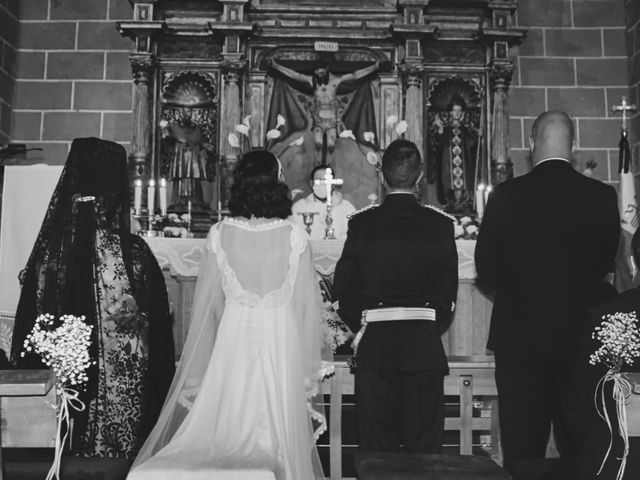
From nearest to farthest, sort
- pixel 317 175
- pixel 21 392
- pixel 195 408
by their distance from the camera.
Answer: pixel 21 392
pixel 195 408
pixel 317 175

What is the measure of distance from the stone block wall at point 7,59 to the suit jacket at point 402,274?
5722 millimetres

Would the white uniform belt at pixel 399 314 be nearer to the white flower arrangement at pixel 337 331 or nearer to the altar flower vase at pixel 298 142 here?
the white flower arrangement at pixel 337 331

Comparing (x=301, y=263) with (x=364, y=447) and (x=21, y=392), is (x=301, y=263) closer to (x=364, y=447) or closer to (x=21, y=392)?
(x=364, y=447)

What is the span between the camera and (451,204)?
26.5ft

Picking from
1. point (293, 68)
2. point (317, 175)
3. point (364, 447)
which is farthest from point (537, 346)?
point (293, 68)

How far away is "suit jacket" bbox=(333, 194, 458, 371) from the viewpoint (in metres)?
3.87

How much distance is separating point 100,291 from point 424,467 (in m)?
1.92

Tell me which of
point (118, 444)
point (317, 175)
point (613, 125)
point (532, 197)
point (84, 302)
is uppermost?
point (613, 125)

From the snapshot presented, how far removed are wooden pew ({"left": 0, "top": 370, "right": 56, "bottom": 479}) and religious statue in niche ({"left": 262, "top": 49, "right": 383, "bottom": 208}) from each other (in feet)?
17.6

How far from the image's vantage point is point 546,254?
3.74m

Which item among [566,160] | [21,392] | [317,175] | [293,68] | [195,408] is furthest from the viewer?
[293,68]

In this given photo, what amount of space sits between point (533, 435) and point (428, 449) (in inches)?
19.4

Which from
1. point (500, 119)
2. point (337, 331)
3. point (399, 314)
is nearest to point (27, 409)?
point (399, 314)

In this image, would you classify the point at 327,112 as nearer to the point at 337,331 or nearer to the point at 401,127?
the point at 401,127
